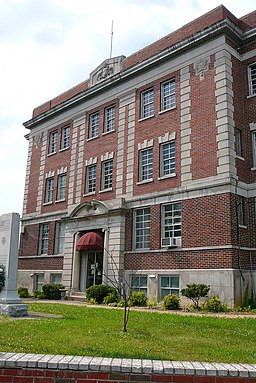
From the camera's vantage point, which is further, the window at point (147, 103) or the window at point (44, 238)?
the window at point (44, 238)

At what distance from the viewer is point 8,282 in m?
13.8

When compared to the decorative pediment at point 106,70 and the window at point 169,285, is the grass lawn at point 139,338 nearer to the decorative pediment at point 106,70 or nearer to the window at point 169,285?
the window at point 169,285

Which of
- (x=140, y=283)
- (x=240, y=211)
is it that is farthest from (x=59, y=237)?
(x=240, y=211)

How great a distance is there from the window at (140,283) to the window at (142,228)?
1600mm

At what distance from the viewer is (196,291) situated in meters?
17.0

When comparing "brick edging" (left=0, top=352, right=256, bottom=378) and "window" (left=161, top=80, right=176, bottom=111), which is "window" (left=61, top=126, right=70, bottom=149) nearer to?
"window" (left=161, top=80, right=176, bottom=111)

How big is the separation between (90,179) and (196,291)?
11.4 meters

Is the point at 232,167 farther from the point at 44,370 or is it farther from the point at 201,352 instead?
the point at 44,370

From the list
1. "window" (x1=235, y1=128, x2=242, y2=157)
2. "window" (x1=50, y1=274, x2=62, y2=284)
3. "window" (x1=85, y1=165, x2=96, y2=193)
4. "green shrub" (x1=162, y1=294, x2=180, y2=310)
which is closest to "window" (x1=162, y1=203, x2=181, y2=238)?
"green shrub" (x1=162, y1=294, x2=180, y2=310)

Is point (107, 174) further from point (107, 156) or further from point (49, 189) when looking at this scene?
point (49, 189)

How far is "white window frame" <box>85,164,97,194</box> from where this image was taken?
83.5 feet

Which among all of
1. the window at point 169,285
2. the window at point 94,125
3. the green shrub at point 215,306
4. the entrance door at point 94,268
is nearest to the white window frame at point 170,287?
the window at point 169,285

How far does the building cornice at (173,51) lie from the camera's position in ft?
65.0

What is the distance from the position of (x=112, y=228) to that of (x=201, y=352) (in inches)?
601
